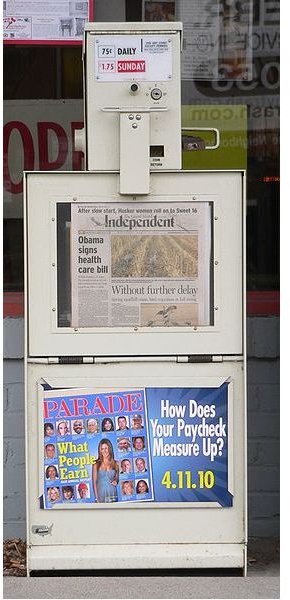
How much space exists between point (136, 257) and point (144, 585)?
4.27 feet

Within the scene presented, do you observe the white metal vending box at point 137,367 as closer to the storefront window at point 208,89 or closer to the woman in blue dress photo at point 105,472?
the woman in blue dress photo at point 105,472

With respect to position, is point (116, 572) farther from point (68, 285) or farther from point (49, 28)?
point (49, 28)

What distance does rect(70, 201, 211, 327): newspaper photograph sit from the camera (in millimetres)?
4207

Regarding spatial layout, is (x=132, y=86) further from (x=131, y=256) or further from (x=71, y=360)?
(x=71, y=360)

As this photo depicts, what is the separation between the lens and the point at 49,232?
423 centimetres

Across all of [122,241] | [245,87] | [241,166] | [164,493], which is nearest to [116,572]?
[164,493]

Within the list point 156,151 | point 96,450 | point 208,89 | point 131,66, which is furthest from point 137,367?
point 208,89

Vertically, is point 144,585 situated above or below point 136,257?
below

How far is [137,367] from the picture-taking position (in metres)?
4.27

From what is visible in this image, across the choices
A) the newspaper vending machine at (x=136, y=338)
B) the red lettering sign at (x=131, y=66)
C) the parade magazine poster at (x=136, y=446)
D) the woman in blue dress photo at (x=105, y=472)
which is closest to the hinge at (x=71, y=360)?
the newspaper vending machine at (x=136, y=338)

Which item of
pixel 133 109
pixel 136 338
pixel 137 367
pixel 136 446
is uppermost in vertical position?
pixel 133 109

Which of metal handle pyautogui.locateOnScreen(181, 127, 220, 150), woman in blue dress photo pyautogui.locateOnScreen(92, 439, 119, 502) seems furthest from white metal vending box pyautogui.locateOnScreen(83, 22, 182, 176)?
woman in blue dress photo pyautogui.locateOnScreen(92, 439, 119, 502)

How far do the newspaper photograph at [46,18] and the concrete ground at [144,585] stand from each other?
7.97 ft
